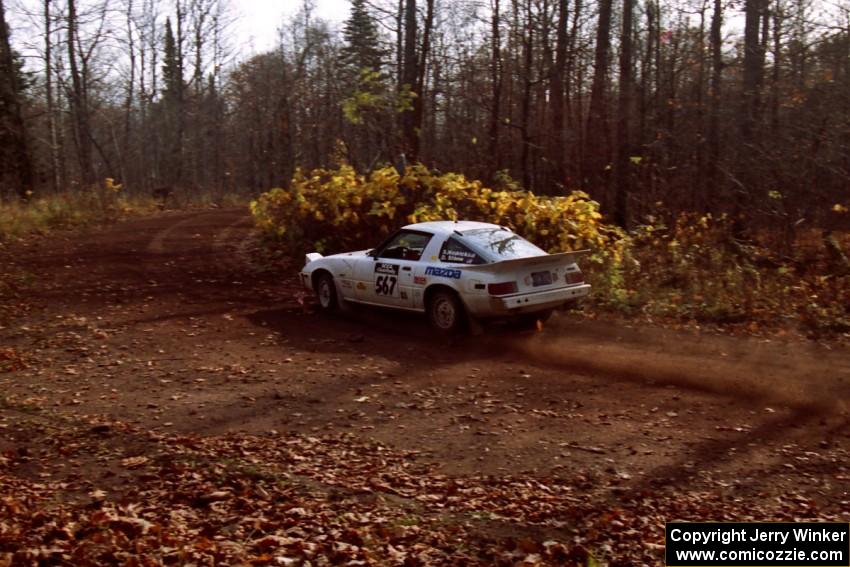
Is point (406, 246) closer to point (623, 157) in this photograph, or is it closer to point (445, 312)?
point (445, 312)

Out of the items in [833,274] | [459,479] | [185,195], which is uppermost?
[185,195]

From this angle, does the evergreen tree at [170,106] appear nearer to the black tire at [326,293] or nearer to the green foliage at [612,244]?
the green foliage at [612,244]

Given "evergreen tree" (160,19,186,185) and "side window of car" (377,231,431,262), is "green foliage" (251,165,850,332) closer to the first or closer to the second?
"side window of car" (377,231,431,262)

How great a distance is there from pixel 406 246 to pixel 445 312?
130 centimetres

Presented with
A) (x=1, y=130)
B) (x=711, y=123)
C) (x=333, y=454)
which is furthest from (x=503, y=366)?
(x=1, y=130)

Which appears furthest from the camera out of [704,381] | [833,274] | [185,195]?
[185,195]

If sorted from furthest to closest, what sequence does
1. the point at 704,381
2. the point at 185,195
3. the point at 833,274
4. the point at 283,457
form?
1. the point at 185,195
2. the point at 833,274
3. the point at 704,381
4. the point at 283,457

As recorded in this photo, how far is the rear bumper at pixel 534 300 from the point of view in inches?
413

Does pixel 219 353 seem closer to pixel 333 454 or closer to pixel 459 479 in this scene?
pixel 333 454

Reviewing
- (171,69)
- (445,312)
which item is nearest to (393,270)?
(445,312)

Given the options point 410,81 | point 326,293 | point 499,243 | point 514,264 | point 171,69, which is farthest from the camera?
point 171,69

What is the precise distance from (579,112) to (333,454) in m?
24.6

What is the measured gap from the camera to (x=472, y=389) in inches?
349

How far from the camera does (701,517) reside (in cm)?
529
